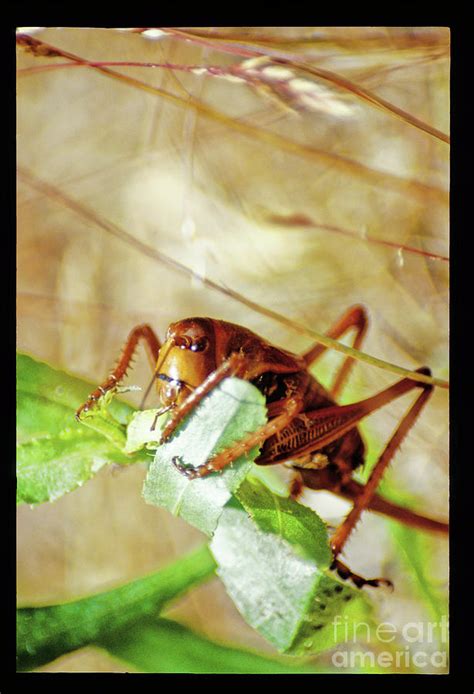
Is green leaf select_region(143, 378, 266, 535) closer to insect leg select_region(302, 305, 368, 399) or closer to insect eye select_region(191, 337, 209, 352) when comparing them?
insect eye select_region(191, 337, 209, 352)

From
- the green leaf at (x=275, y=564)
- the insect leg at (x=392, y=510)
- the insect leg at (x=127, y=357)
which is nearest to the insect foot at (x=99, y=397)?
A: the insect leg at (x=127, y=357)

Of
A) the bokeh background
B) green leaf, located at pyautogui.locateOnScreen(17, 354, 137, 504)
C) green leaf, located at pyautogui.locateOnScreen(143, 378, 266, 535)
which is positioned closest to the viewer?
green leaf, located at pyautogui.locateOnScreen(143, 378, 266, 535)

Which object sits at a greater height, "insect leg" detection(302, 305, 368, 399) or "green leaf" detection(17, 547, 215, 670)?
"insect leg" detection(302, 305, 368, 399)

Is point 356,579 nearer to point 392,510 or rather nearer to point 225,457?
point 392,510

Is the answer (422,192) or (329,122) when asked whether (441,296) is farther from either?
(329,122)

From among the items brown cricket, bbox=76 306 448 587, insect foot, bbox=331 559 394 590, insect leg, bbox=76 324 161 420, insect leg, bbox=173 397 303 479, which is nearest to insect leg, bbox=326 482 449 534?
brown cricket, bbox=76 306 448 587

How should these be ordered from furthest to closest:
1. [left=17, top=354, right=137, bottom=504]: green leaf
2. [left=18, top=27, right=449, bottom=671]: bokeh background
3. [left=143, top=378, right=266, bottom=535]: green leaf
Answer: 1. [left=18, top=27, right=449, bottom=671]: bokeh background
2. [left=17, top=354, right=137, bottom=504]: green leaf
3. [left=143, top=378, right=266, bottom=535]: green leaf

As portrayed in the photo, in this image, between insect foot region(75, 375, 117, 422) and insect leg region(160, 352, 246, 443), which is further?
insect foot region(75, 375, 117, 422)

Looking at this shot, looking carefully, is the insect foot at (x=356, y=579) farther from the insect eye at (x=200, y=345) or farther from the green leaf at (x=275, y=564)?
the insect eye at (x=200, y=345)
